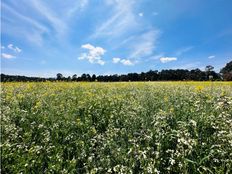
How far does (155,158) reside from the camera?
4.70m

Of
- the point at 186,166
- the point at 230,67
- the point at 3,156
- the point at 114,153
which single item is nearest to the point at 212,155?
the point at 186,166

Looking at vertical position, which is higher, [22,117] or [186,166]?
[22,117]

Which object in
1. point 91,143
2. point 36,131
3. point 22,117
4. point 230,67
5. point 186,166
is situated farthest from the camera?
point 230,67

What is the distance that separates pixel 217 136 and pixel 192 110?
1449 millimetres

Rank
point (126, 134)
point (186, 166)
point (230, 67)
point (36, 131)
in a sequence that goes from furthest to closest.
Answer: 1. point (230, 67)
2. point (36, 131)
3. point (126, 134)
4. point (186, 166)

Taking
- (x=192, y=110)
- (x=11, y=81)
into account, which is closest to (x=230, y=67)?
(x=11, y=81)

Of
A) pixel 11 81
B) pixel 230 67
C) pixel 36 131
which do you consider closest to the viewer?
pixel 36 131

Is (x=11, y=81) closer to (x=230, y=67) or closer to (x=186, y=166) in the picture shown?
(x=186, y=166)

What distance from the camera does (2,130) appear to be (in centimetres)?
565

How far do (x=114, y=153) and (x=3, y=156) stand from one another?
196 cm

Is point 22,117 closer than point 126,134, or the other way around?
point 126,134

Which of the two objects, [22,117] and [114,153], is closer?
[114,153]

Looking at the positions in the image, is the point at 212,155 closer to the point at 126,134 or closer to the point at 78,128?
the point at 126,134

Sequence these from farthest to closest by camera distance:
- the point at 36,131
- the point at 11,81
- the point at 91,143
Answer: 1. the point at 11,81
2. the point at 36,131
3. the point at 91,143
